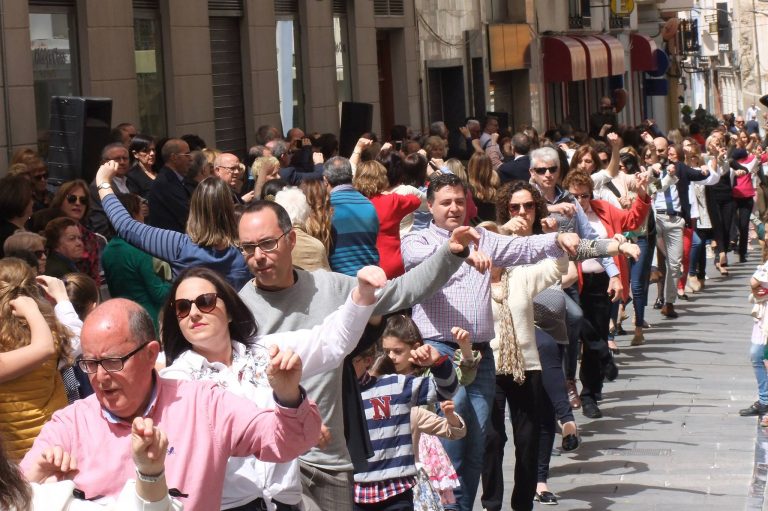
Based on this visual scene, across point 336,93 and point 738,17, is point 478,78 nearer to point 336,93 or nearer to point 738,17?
point 336,93

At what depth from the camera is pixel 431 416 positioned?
727 cm

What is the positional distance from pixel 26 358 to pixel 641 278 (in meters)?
10.2

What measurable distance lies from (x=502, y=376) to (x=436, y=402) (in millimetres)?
1652

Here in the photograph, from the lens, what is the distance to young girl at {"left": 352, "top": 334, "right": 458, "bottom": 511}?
6.94 m

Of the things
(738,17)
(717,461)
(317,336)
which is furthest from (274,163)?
(738,17)

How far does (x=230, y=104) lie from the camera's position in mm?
19078

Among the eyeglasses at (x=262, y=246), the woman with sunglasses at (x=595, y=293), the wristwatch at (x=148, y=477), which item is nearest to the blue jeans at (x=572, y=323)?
the woman with sunglasses at (x=595, y=293)

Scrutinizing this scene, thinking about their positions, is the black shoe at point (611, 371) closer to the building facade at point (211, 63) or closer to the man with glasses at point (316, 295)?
the building facade at point (211, 63)

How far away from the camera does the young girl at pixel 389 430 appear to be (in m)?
6.94

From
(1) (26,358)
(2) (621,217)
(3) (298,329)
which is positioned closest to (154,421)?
(3) (298,329)

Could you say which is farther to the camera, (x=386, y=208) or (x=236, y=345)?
(x=386, y=208)

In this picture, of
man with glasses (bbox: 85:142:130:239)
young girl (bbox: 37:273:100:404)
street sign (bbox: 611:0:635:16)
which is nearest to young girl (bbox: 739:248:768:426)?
man with glasses (bbox: 85:142:130:239)

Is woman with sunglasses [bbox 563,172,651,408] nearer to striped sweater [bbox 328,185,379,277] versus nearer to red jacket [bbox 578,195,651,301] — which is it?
red jacket [bbox 578,195,651,301]

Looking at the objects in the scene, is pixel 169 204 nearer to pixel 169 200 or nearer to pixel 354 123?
pixel 169 200
